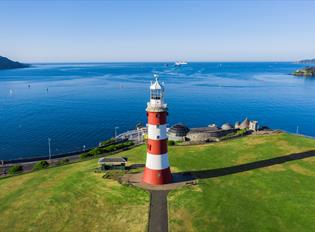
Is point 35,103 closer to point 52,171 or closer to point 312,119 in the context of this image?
point 52,171

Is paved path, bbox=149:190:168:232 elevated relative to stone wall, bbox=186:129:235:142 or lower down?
elevated

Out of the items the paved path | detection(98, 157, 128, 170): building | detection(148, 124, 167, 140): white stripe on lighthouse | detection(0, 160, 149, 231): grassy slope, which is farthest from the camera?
detection(98, 157, 128, 170): building

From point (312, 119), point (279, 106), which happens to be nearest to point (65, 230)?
point (312, 119)

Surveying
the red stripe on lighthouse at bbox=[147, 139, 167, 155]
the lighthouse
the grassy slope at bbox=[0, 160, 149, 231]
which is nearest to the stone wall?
the lighthouse

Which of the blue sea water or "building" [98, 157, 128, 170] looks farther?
the blue sea water

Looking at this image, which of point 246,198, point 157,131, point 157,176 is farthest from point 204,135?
point 157,131

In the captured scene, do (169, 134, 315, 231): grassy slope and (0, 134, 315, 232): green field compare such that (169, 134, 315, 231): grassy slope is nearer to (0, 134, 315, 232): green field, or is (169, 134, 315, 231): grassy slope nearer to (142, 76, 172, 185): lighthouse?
(0, 134, 315, 232): green field
